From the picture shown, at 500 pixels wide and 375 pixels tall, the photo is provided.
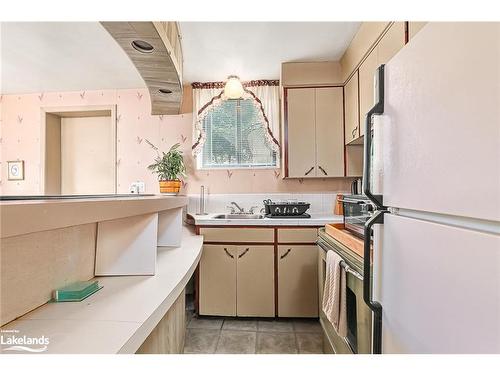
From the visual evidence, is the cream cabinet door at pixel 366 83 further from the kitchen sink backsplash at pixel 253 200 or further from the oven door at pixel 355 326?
the oven door at pixel 355 326

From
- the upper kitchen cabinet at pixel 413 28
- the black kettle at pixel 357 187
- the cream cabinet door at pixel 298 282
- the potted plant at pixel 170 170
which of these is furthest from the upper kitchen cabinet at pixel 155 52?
the black kettle at pixel 357 187

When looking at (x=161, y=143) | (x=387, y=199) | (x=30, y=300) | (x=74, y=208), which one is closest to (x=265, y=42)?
(x=161, y=143)

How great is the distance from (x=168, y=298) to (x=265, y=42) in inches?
85.8

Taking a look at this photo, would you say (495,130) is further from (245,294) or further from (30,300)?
(245,294)

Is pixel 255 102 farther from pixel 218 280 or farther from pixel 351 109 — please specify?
pixel 218 280

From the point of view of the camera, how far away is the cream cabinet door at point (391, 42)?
148 centimetres

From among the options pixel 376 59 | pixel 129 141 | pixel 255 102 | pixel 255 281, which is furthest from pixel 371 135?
pixel 129 141

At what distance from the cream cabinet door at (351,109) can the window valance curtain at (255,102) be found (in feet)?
2.43

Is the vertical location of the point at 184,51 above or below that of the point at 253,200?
above

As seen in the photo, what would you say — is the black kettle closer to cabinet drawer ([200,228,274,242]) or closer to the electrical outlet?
cabinet drawer ([200,228,274,242])

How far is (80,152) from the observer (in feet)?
11.1

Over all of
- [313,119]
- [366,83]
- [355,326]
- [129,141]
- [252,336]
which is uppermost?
[366,83]

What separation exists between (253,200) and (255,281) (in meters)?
0.95

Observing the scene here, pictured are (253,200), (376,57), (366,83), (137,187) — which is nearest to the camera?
(376,57)
